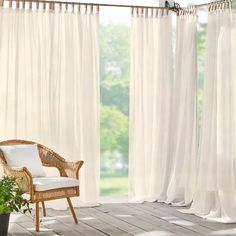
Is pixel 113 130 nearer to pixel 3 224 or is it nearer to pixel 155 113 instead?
pixel 155 113

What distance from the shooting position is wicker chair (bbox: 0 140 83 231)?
17.2 feet

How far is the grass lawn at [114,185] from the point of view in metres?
14.9

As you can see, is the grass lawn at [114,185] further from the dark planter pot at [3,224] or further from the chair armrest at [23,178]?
the dark planter pot at [3,224]

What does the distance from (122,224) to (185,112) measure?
1.65 metres

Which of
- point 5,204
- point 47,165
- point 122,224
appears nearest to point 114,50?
point 47,165

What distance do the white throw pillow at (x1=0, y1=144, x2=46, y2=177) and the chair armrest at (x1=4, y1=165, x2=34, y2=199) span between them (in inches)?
7.1

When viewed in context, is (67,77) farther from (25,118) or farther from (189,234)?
(189,234)

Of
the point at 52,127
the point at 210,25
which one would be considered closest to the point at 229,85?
the point at 210,25

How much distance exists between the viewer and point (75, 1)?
6547mm

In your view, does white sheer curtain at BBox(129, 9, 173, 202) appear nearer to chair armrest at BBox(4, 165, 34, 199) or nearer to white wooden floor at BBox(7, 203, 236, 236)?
white wooden floor at BBox(7, 203, 236, 236)

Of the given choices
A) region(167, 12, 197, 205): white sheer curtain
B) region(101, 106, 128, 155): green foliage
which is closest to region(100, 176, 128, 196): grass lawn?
region(101, 106, 128, 155): green foliage

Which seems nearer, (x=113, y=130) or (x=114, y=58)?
(x=114, y=58)

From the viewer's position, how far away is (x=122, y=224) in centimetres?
555

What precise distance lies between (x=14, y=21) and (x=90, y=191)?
6.67 feet
